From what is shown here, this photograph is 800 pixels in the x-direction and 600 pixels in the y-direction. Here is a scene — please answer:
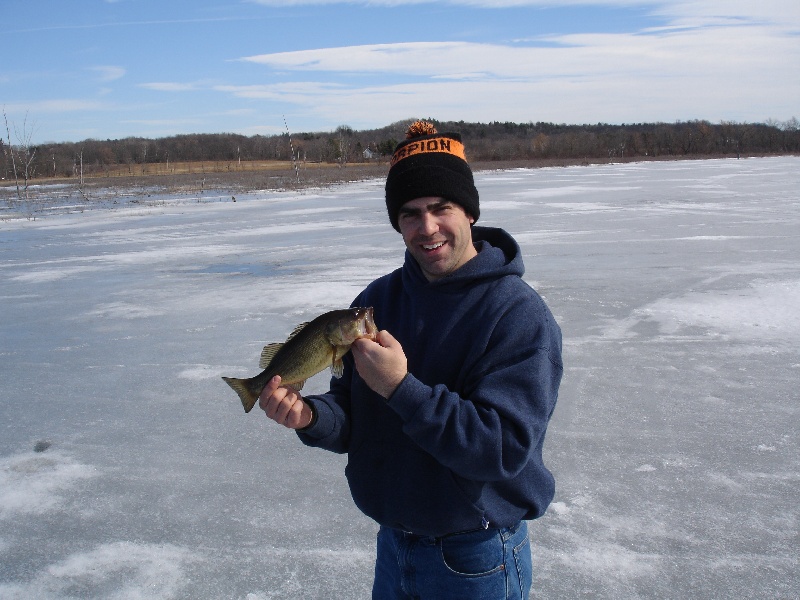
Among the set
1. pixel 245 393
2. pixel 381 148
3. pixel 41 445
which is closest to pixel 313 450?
pixel 41 445

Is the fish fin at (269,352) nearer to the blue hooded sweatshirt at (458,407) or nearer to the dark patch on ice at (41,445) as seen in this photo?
the blue hooded sweatshirt at (458,407)

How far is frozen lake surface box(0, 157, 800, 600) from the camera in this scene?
Result: 11.2 feet

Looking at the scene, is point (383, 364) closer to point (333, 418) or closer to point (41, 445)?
point (333, 418)

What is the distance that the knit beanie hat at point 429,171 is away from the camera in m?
2.15

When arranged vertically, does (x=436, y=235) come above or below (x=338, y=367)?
above

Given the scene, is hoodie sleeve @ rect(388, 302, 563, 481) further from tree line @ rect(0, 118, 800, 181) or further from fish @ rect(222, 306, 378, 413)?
tree line @ rect(0, 118, 800, 181)

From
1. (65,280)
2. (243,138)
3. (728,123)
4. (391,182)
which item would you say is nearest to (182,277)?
(65,280)

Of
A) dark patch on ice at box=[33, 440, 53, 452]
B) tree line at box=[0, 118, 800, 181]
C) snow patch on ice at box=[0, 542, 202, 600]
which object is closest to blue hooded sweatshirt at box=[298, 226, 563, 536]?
snow patch on ice at box=[0, 542, 202, 600]

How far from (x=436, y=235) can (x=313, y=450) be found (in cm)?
296

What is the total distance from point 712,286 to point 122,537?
7541mm

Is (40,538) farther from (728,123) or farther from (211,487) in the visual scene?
(728,123)

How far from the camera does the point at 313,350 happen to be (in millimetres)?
2135

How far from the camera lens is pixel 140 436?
5039 millimetres

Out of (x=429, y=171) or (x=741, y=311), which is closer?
(x=429, y=171)
